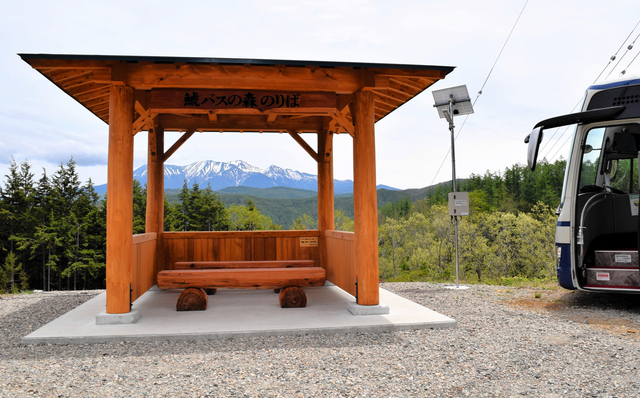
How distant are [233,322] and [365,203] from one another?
2164mm

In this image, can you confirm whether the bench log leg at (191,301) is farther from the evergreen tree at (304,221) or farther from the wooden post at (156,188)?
the evergreen tree at (304,221)

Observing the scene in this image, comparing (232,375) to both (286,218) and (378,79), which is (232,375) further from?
(286,218)

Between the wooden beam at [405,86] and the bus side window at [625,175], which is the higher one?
the wooden beam at [405,86]

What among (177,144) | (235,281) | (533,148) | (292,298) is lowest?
(292,298)

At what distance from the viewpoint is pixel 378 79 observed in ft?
19.5

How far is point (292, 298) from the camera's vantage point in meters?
6.30

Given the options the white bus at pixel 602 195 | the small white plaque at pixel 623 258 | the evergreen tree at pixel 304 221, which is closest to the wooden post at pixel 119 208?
the white bus at pixel 602 195

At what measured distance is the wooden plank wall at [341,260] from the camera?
20.8 ft

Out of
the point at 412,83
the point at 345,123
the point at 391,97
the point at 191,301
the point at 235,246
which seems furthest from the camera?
the point at 235,246

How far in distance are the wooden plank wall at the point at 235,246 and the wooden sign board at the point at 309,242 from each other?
6cm

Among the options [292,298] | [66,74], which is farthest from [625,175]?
[66,74]

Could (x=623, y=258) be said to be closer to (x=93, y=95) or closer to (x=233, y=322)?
(x=233, y=322)

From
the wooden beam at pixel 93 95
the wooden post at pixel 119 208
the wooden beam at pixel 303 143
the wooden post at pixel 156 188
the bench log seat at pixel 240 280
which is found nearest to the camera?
the wooden post at pixel 119 208

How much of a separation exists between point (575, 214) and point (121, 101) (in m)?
6.41
